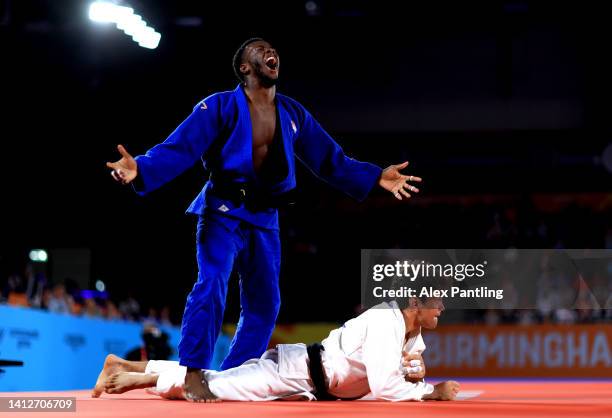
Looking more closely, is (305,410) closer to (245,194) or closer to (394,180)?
(245,194)

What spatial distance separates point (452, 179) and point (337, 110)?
2228 mm

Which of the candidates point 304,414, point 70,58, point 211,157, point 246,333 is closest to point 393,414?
point 304,414

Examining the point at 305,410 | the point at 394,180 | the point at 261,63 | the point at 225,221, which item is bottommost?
the point at 305,410

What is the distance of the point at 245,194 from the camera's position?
356 centimetres

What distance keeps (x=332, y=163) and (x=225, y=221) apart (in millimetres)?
657

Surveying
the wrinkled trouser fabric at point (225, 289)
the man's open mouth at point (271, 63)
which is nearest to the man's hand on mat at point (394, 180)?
the wrinkled trouser fabric at point (225, 289)

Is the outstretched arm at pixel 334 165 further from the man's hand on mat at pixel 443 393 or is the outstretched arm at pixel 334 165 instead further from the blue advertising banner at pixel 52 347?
the blue advertising banner at pixel 52 347

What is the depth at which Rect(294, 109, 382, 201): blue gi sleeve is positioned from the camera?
3939 millimetres

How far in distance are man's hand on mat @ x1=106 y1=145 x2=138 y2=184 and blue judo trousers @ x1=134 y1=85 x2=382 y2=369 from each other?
0.14 feet

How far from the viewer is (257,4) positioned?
908 centimetres

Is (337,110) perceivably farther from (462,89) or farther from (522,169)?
(522,169)

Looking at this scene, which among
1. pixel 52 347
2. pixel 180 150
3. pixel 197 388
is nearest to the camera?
pixel 197 388

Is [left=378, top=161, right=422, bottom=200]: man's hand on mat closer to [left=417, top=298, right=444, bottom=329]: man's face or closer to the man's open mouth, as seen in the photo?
[left=417, top=298, right=444, bottom=329]: man's face

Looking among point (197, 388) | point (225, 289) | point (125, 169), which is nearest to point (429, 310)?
point (225, 289)
